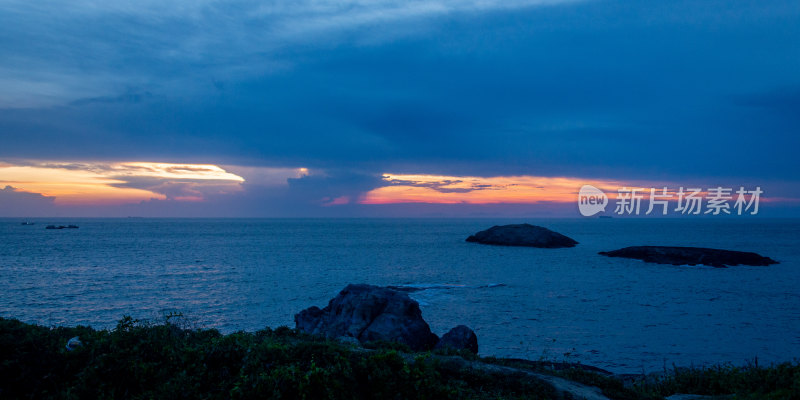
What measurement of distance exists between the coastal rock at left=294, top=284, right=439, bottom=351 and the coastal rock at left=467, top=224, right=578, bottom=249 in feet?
302

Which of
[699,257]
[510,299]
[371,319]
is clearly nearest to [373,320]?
[371,319]

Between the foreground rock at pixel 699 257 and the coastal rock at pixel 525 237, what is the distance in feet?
100

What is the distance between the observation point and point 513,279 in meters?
53.3

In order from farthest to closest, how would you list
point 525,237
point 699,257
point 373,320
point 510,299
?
point 525,237
point 699,257
point 510,299
point 373,320

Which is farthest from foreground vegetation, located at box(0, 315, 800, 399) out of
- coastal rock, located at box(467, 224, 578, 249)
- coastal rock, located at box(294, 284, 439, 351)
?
coastal rock, located at box(467, 224, 578, 249)

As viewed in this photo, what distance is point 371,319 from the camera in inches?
1014

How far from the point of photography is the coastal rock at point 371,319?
23.6 m

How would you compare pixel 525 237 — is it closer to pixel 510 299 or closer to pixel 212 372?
pixel 510 299

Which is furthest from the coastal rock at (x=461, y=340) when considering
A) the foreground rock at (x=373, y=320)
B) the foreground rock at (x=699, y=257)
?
the foreground rock at (x=699, y=257)

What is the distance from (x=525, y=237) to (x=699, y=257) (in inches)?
1788

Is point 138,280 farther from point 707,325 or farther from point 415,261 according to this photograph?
point 707,325

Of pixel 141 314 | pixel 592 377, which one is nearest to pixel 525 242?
pixel 141 314

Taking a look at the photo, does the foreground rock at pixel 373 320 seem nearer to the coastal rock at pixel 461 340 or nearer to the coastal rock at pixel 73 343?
the coastal rock at pixel 461 340

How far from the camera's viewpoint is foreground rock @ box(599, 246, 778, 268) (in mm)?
72625
